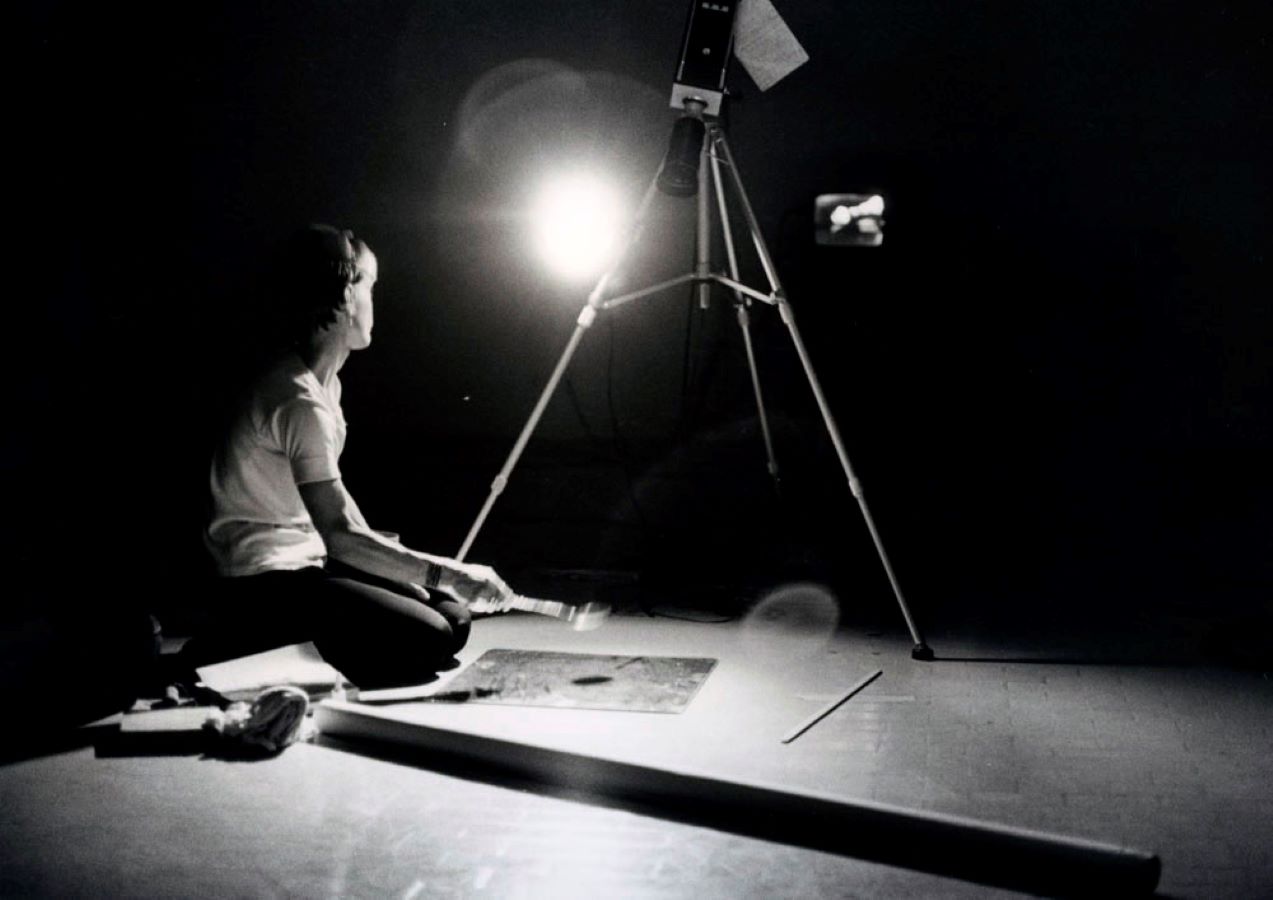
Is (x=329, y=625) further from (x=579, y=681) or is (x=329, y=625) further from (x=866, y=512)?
(x=866, y=512)

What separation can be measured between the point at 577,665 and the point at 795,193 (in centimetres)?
203

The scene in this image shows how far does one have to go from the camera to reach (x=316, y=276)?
2.77 metres

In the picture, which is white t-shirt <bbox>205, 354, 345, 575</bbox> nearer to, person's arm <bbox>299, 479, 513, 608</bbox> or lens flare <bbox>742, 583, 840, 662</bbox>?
person's arm <bbox>299, 479, 513, 608</bbox>

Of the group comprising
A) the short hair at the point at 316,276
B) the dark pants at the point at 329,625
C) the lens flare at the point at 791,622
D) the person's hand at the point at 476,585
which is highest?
the short hair at the point at 316,276

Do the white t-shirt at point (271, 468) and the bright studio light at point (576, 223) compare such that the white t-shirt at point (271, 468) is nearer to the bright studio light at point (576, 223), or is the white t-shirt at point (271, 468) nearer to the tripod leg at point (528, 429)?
the tripod leg at point (528, 429)

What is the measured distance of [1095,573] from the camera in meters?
3.87

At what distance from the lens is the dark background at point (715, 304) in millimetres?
3789

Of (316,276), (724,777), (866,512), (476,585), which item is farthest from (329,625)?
(866,512)

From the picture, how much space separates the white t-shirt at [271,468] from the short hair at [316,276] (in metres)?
0.12

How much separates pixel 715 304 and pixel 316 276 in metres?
1.82

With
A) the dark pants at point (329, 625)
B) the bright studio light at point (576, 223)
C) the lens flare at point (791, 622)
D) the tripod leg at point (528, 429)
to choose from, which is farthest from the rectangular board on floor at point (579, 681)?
the bright studio light at point (576, 223)

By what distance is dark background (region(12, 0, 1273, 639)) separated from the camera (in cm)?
379

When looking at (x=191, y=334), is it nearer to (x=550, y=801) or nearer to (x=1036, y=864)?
(x=550, y=801)

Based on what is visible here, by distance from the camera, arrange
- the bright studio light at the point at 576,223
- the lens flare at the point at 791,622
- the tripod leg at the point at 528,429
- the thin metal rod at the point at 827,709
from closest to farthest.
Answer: the thin metal rod at the point at 827,709 → the lens flare at the point at 791,622 → the tripod leg at the point at 528,429 → the bright studio light at the point at 576,223
